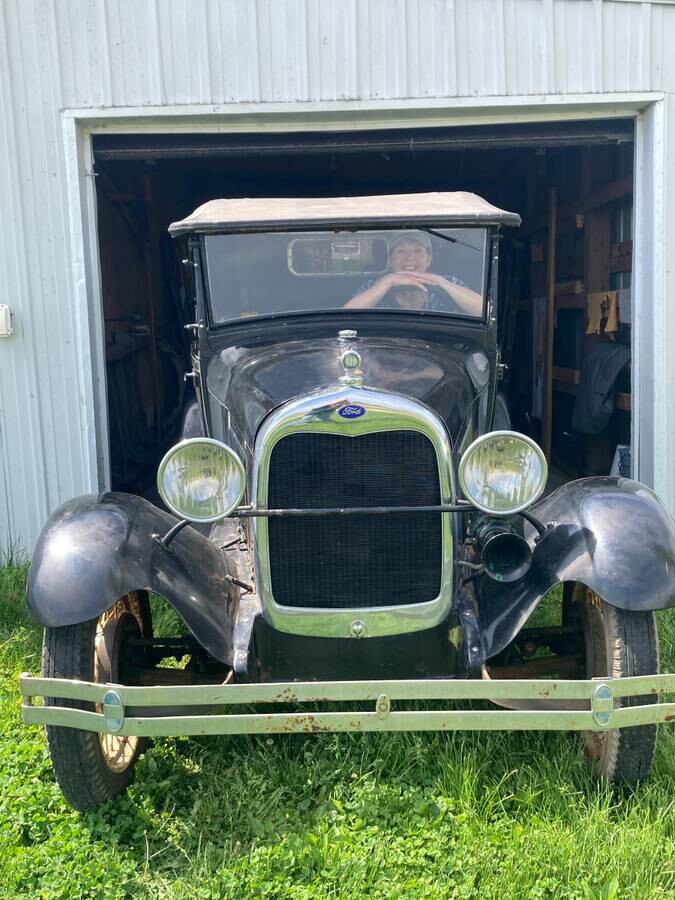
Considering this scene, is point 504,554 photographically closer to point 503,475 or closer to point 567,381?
point 503,475

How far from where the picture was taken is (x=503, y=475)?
273cm

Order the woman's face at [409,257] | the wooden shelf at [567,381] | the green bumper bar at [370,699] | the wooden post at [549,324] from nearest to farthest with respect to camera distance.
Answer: the green bumper bar at [370,699] < the woman's face at [409,257] < the wooden shelf at [567,381] < the wooden post at [549,324]

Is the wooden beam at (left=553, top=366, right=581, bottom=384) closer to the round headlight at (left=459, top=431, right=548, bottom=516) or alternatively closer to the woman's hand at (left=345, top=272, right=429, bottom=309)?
the woman's hand at (left=345, top=272, right=429, bottom=309)

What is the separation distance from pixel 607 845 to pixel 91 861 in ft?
5.08

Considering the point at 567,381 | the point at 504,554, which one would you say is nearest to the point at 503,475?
the point at 504,554

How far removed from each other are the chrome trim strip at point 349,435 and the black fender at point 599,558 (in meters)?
0.23

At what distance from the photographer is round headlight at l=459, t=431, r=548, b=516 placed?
270 cm

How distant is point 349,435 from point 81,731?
1.27m

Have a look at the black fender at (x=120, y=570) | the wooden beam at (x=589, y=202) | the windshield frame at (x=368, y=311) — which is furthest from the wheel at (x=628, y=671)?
the wooden beam at (x=589, y=202)

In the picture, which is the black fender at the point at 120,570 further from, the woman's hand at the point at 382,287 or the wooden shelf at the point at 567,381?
the wooden shelf at the point at 567,381

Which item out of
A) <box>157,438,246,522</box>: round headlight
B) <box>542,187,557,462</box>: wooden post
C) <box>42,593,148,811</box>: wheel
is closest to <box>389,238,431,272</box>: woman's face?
<box>157,438,246,522</box>: round headlight

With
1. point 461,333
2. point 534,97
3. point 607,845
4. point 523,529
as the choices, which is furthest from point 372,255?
point 607,845

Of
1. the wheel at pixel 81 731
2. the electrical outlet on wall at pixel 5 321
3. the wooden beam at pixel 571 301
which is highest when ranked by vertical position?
the electrical outlet on wall at pixel 5 321

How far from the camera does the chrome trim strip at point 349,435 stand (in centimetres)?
272
